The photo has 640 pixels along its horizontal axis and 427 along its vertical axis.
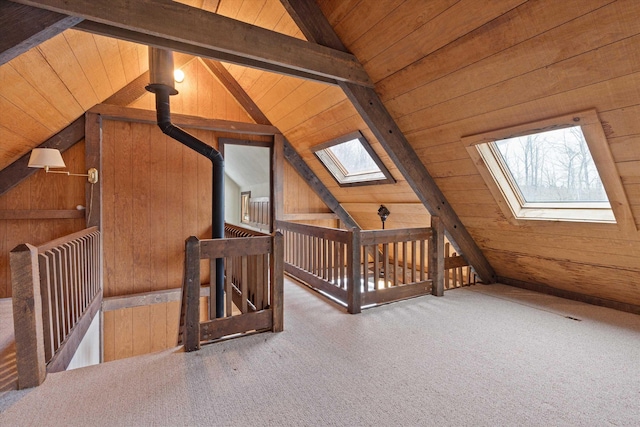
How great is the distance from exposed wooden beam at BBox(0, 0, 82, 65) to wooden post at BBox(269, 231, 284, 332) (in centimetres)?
172

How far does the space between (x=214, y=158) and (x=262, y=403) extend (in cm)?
269

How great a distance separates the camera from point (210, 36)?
2107 millimetres

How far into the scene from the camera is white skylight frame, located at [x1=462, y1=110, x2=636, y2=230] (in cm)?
189

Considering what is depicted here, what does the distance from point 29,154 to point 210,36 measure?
2.65 meters

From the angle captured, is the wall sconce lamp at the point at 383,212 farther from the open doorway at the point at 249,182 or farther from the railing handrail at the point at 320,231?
the open doorway at the point at 249,182

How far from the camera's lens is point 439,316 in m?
2.71

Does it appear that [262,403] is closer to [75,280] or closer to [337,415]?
[337,415]

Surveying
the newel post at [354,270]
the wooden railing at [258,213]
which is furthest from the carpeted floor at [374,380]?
the wooden railing at [258,213]

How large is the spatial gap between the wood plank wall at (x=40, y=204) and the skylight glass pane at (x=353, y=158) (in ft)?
9.89

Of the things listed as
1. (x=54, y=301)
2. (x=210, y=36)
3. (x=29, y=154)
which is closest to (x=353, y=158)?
(x=210, y=36)

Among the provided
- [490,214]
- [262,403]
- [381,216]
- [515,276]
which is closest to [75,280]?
[262,403]

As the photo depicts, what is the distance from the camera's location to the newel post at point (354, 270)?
2740 mm

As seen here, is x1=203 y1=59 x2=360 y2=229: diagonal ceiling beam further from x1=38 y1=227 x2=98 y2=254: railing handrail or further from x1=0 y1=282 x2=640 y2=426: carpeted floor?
x1=38 y1=227 x2=98 y2=254: railing handrail

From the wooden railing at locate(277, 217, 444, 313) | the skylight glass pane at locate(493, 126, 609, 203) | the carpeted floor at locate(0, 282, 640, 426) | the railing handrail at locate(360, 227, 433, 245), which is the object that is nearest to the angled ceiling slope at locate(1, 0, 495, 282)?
the railing handrail at locate(360, 227, 433, 245)
